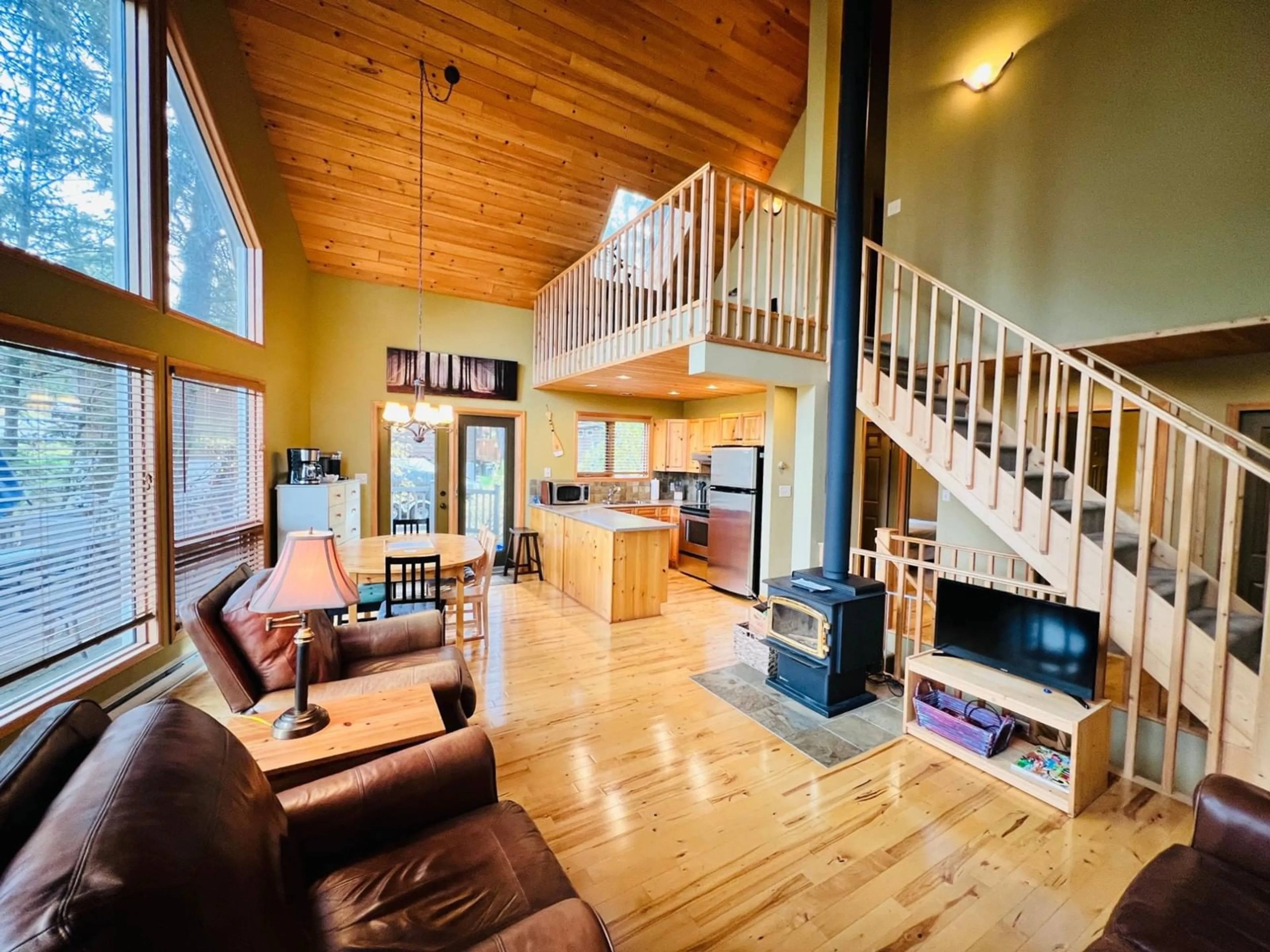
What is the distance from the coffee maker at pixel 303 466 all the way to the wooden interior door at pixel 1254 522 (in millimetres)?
6996

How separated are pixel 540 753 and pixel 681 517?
4.37 metres

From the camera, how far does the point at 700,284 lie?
3557 millimetres

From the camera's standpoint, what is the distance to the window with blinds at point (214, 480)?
10.6ft

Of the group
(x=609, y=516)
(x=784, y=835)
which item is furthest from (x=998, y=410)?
(x=609, y=516)

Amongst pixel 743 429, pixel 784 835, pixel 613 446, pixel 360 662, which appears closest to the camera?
pixel 784 835

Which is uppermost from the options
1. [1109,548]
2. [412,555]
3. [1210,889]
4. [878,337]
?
[878,337]

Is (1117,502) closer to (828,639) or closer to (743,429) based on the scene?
(828,639)

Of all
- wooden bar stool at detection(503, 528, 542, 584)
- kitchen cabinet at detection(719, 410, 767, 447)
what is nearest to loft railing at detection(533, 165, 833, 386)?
kitchen cabinet at detection(719, 410, 767, 447)

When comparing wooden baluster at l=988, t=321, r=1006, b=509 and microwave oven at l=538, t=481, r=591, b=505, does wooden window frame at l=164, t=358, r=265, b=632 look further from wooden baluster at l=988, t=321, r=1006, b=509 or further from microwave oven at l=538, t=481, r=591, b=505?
wooden baluster at l=988, t=321, r=1006, b=509

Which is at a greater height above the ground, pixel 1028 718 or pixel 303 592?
pixel 303 592

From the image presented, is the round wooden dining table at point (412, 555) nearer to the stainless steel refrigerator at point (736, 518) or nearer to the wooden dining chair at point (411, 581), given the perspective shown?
the wooden dining chair at point (411, 581)

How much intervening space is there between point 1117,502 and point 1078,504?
797 mm

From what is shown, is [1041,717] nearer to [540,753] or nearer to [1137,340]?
[540,753]

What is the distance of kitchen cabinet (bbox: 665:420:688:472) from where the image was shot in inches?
287
